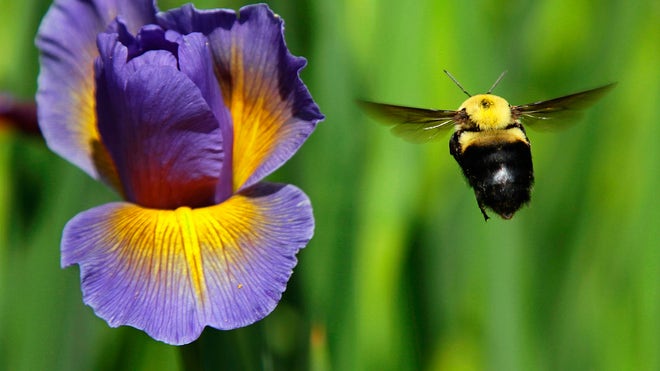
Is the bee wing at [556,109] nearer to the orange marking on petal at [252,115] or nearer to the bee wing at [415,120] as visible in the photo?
the bee wing at [415,120]

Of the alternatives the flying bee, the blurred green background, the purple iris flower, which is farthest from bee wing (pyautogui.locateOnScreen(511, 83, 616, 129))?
the purple iris flower

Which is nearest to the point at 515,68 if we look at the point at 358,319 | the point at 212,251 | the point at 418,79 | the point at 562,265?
the point at 418,79

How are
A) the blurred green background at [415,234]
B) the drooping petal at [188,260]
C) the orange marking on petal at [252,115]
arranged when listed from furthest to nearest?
1. the blurred green background at [415,234]
2. the orange marking on petal at [252,115]
3. the drooping petal at [188,260]

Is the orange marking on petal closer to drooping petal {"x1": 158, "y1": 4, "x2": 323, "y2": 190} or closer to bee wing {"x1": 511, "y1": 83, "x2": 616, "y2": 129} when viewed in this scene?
drooping petal {"x1": 158, "y1": 4, "x2": 323, "y2": 190}

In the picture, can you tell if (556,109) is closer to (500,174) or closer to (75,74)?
(500,174)

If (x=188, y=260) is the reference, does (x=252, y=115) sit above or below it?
above

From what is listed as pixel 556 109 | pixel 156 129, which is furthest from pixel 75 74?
pixel 556 109

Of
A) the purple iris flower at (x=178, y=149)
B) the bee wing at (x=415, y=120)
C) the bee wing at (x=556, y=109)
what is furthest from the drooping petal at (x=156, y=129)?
the bee wing at (x=556, y=109)
